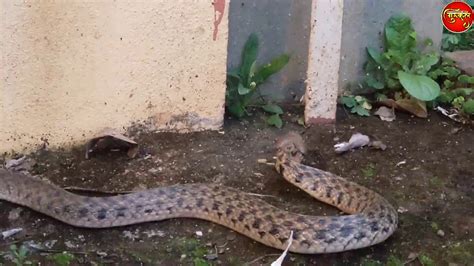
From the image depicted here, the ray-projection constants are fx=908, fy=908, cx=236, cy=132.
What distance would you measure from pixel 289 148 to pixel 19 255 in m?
1.67

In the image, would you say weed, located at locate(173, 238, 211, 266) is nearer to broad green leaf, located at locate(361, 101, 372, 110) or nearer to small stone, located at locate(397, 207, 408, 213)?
small stone, located at locate(397, 207, 408, 213)

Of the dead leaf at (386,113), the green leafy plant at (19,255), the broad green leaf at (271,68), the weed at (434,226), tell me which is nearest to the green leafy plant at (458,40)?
the dead leaf at (386,113)

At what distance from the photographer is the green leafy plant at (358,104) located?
5.66 meters

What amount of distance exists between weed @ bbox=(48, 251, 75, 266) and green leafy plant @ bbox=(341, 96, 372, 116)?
2205 mm

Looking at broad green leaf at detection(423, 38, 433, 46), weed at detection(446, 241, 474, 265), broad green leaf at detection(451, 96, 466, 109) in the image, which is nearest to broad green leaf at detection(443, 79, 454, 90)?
broad green leaf at detection(451, 96, 466, 109)

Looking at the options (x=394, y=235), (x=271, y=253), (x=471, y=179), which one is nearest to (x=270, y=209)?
(x=271, y=253)

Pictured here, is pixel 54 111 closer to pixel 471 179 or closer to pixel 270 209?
pixel 270 209

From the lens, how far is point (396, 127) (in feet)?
18.2

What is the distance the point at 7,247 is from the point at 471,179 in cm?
250

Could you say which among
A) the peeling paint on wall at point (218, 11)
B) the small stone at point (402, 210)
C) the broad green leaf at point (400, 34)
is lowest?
the small stone at point (402, 210)

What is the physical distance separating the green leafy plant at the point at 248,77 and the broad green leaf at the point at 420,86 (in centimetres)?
73

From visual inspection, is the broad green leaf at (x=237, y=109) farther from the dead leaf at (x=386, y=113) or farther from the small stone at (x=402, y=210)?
the small stone at (x=402, y=210)

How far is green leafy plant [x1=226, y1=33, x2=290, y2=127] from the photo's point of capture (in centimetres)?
538

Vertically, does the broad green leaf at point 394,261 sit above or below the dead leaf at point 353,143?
below
